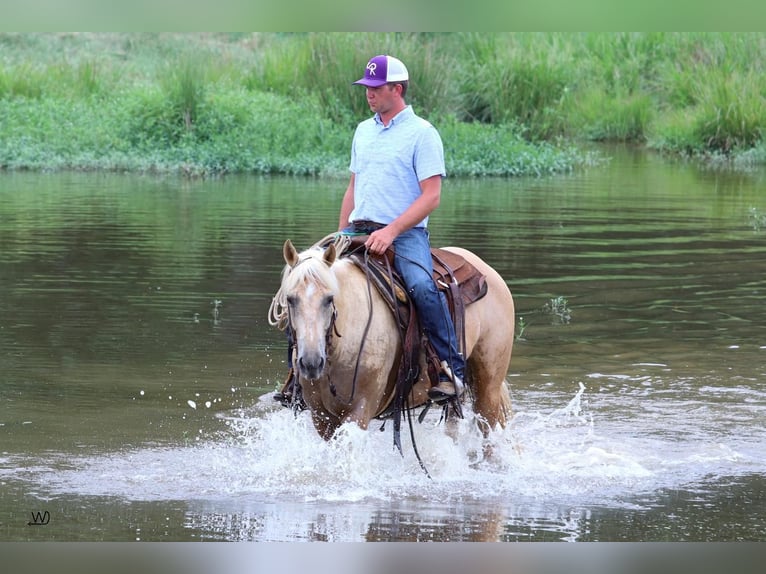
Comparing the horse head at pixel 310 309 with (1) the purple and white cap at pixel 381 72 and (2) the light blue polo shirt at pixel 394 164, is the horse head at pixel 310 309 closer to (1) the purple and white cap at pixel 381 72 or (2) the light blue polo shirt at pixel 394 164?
(2) the light blue polo shirt at pixel 394 164

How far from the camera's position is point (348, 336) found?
6.74 m

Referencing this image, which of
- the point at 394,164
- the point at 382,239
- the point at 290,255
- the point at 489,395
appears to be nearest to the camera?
the point at 290,255

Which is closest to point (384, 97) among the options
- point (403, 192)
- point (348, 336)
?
point (403, 192)

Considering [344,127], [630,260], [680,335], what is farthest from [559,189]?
[680,335]

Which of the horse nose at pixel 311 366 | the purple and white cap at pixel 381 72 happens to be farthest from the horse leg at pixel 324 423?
the purple and white cap at pixel 381 72

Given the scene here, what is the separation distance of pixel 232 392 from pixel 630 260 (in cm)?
751

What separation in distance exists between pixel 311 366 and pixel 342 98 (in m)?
21.8

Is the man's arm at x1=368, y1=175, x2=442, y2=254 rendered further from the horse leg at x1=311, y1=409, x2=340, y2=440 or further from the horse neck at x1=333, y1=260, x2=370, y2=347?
the horse leg at x1=311, y1=409, x2=340, y2=440

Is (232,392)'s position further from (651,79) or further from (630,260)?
(651,79)

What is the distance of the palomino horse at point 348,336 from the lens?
6.34 metres

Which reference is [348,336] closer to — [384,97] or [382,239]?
[382,239]

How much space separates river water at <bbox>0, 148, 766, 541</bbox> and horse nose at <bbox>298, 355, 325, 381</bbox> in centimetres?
73

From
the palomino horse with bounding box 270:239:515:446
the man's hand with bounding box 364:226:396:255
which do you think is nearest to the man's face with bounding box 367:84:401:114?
the man's hand with bounding box 364:226:396:255

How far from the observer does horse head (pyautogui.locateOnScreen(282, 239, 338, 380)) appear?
6258 mm
